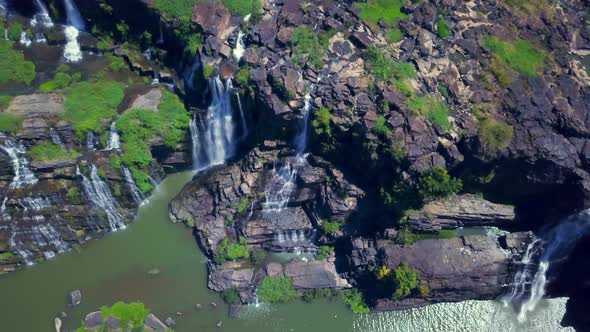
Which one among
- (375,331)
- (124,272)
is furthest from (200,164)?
(375,331)

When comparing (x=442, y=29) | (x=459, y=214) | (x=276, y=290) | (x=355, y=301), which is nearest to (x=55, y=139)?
(x=276, y=290)

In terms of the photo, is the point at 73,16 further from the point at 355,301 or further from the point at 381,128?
the point at 355,301

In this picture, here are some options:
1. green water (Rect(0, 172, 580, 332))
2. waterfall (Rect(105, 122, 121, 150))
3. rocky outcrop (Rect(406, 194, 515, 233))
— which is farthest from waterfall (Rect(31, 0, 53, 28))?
rocky outcrop (Rect(406, 194, 515, 233))

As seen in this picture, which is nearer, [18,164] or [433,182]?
[433,182]

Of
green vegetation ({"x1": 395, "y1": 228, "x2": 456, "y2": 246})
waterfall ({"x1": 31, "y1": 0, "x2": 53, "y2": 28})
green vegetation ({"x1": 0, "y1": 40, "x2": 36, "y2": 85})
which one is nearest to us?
green vegetation ({"x1": 395, "y1": 228, "x2": 456, "y2": 246})

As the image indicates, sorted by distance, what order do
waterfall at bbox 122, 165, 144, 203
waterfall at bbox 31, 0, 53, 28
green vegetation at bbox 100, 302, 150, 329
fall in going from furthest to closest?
waterfall at bbox 31, 0, 53, 28 < waterfall at bbox 122, 165, 144, 203 < green vegetation at bbox 100, 302, 150, 329

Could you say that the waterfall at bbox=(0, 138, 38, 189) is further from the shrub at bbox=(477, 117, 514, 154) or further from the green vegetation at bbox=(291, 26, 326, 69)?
the shrub at bbox=(477, 117, 514, 154)

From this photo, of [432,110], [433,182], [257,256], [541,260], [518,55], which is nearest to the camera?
[433,182]

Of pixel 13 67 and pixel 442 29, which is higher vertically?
pixel 442 29

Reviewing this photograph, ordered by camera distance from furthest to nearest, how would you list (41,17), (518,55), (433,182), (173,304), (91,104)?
(41,17) < (91,104) < (518,55) < (173,304) < (433,182)
